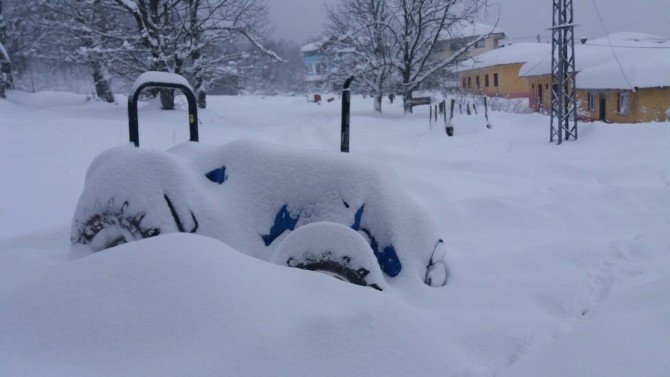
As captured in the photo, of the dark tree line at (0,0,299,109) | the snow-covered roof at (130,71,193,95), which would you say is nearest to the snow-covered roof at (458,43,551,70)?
the dark tree line at (0,0,299,109)

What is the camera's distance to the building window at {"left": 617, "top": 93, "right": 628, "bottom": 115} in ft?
88.6

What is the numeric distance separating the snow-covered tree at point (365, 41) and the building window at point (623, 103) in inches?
470

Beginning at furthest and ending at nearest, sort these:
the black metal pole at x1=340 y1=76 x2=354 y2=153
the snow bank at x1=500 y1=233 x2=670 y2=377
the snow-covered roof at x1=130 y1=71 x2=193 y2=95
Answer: the black metal pole at x1=340 y1=76 x2=354 y2=153
the snow-covered roof at x1=130 y1=71 x2=193 y2=95
the snow bank at x1=500 y1=233 x2=670 y2=377

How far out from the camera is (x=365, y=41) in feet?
94.6

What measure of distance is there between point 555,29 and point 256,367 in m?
15.1

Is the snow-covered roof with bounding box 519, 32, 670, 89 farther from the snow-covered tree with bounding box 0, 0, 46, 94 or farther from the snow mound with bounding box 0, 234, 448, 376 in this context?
the snow-covered tree with bounding box 0, 0, 46, 94

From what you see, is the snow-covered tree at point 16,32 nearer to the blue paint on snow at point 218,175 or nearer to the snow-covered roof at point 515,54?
the snow-covered roof at point 515,54

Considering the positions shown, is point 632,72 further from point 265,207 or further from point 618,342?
point 265,207

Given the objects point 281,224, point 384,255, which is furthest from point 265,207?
point 384,255

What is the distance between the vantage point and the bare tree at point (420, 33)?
2697 centimetres

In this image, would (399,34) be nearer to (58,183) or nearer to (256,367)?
(58,183)

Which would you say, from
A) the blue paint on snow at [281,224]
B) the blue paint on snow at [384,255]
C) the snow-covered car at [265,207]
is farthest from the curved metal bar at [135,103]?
the blue paint on snow at [384,255]

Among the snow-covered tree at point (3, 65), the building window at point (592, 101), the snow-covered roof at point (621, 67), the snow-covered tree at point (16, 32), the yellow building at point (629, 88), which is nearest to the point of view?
the snow-covered roof at point (621, 67)

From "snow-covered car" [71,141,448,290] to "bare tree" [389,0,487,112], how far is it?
78.3 feet
